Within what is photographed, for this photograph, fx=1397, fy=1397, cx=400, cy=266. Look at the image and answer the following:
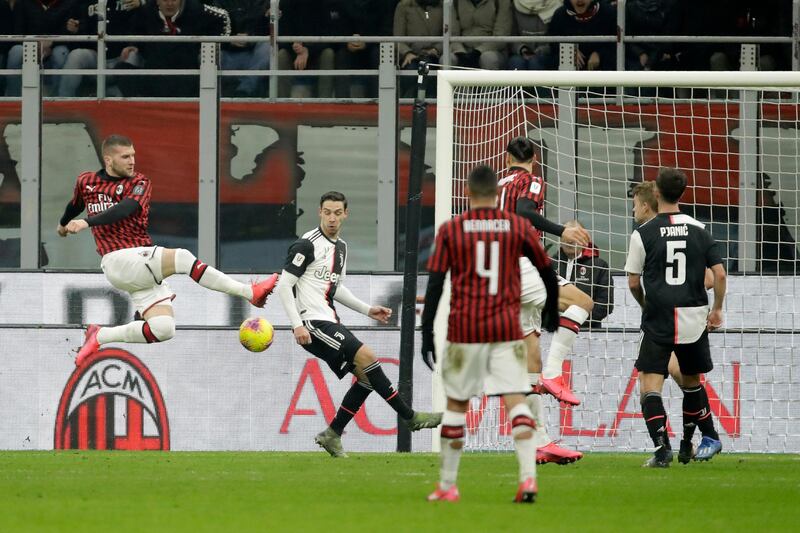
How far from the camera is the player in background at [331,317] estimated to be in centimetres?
1099

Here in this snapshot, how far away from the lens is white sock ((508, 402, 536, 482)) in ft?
23.4

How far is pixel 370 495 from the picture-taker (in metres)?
7.70

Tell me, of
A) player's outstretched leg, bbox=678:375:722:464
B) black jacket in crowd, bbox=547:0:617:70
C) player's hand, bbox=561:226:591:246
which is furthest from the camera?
black jacket in crowd, bbox=547:0:617:70

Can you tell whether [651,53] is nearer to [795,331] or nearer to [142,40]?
[795,331]

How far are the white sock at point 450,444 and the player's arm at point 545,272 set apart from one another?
2.54 feet

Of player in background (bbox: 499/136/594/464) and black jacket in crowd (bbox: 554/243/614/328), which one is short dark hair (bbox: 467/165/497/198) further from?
black jacket in crowd (bbox: 554/243/614/328)

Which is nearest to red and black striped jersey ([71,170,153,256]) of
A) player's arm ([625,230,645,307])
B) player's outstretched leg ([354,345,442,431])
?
player's outstretched leg ([354,345,442,431])

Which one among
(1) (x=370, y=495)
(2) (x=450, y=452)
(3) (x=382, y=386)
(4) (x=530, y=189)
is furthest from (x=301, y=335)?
(2) (x=450, y=452)

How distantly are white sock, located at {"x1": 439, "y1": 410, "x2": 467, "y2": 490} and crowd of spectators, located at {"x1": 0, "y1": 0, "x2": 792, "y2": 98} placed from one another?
8284mm

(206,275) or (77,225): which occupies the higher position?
(77,225)

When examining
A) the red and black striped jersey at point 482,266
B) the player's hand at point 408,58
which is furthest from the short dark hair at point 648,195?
the player's hand at point 408,58

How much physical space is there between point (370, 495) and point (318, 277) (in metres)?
3.78

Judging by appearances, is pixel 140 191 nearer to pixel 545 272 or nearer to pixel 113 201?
pixel 113 201

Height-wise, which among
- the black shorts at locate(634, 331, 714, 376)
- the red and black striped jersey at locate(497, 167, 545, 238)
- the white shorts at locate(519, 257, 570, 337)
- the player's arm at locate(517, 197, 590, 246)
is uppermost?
the red and black striped jersey at locate(497, 167, 545, 238)
